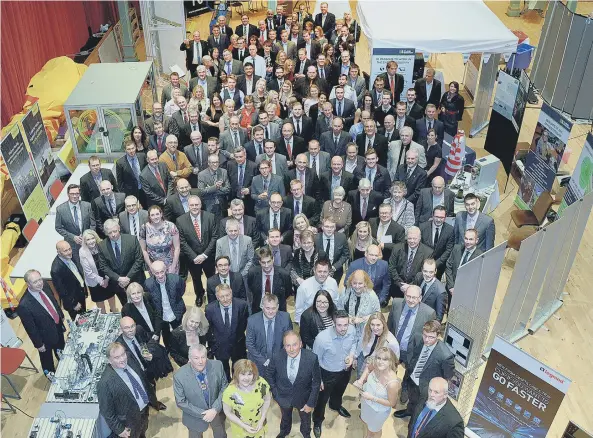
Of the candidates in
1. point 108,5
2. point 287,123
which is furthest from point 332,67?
point 108,5

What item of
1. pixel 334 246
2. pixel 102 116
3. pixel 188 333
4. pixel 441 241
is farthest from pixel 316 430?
pixel 102 116

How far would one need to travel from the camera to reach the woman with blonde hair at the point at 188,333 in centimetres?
510

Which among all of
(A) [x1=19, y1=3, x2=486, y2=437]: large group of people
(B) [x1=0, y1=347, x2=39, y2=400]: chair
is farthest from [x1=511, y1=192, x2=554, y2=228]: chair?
(B) [x1=0, y1=347, x2=39, y2=400]: chair

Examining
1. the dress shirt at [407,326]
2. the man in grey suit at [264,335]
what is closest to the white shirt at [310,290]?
the man in grey suit at [264,335]

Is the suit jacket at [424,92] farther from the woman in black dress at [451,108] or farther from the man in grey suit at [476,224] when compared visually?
the man in grey suit at [476,224]

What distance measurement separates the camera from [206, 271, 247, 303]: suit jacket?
5586 millimetres

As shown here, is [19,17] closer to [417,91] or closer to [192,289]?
[192,289]

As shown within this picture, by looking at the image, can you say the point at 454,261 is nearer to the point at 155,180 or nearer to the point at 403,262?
the point at 403,262

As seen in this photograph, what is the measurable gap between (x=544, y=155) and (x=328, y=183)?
3.37 metres

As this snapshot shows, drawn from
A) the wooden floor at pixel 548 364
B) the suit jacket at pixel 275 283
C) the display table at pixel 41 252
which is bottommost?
the wooden floor at pixel 548 364

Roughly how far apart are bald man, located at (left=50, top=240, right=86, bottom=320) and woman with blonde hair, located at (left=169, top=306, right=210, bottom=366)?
4.13 ft

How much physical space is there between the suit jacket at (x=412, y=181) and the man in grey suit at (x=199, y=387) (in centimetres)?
350

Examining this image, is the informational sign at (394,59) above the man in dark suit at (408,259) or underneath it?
above

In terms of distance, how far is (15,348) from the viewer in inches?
234
